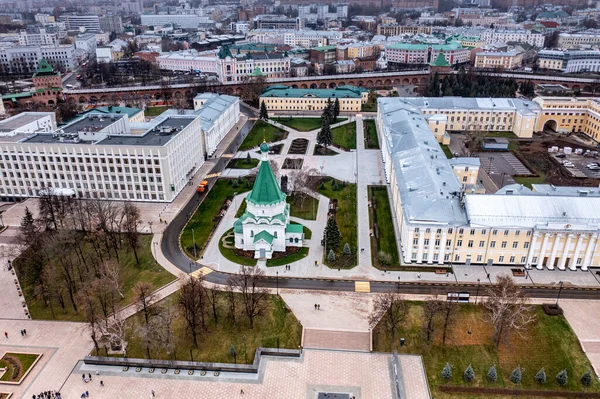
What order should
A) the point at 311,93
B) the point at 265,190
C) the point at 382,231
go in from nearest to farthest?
the point at 265,190, the point at 382,231, the point at 311,93

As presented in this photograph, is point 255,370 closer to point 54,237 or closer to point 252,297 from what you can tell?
point 252,297

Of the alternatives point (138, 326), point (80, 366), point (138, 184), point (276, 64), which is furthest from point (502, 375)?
point (276, 64)

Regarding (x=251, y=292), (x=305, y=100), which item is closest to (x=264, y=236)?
(x=251, y=292)

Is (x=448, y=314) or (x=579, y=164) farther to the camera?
(x=579, y=164)

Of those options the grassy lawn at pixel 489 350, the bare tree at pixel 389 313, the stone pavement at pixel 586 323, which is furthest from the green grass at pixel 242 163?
the stone pavement at pixel 586 323

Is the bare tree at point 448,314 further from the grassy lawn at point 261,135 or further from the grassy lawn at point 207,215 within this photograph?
the grassy lawn at point 261,135

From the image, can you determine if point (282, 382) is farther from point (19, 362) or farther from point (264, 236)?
point (19, 362)
